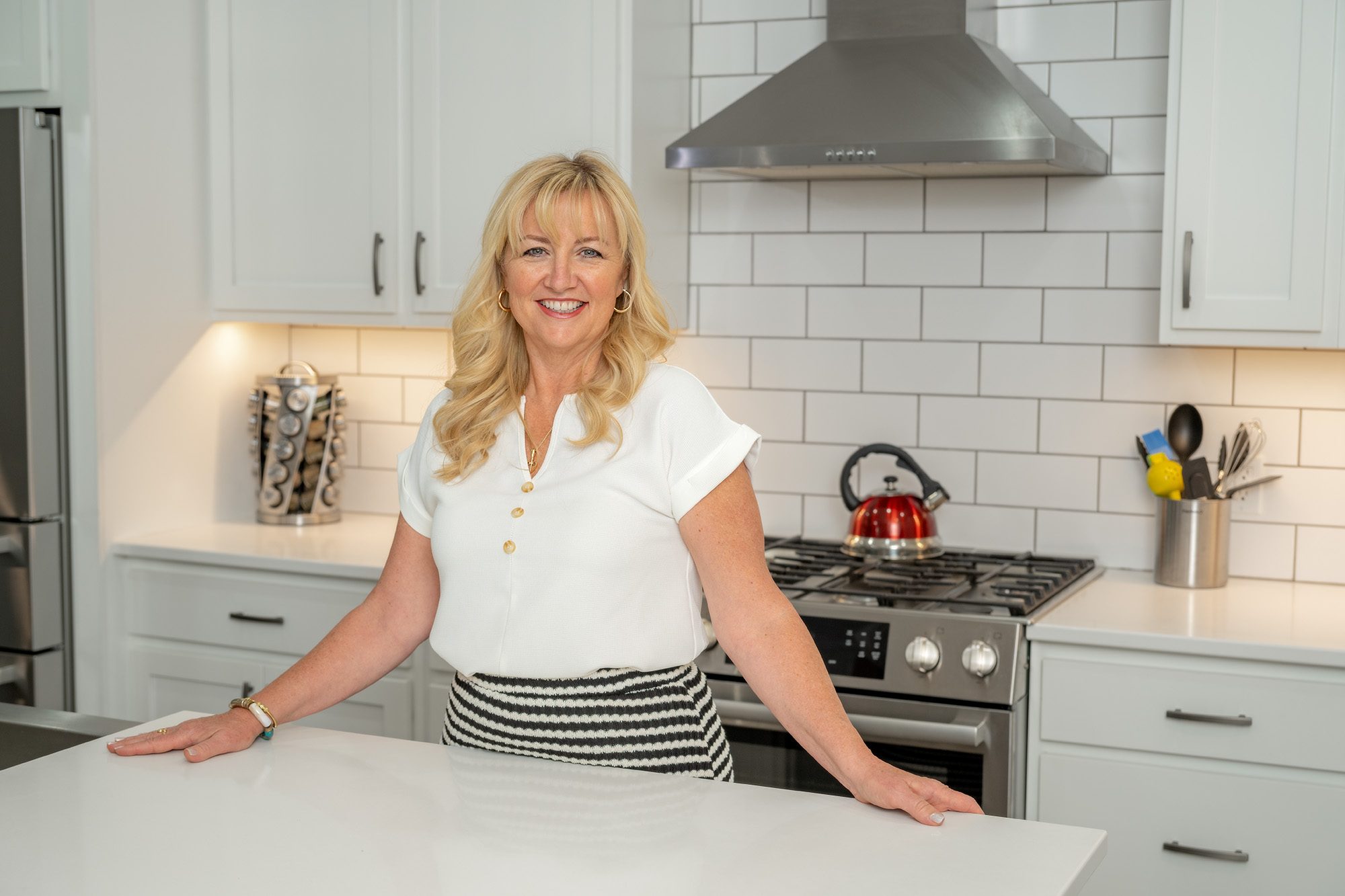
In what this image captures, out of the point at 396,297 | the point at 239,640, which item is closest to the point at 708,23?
the point at 396,297

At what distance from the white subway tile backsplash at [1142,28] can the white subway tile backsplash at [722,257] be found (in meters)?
0.90

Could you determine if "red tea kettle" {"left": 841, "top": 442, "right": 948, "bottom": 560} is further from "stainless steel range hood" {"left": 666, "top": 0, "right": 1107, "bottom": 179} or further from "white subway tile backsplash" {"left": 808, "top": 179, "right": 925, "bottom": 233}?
"stainless steel range hood" {"left": 666, "top": 0, "right": 1107, "bottom": 179}

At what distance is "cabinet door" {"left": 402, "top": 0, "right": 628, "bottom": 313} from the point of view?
2.89 m

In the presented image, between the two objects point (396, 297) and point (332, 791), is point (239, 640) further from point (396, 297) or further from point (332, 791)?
point (332, 791)

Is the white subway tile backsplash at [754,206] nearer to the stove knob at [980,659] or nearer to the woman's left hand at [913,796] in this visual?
the stove knob at [980,659]

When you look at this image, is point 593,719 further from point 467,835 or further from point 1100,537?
point 1100,537

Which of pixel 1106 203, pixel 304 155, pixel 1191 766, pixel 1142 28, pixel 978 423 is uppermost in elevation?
pixel 1142 28

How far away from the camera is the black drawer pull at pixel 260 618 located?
3.04 meters

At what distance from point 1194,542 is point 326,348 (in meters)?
2.18

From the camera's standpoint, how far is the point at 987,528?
3078 mm

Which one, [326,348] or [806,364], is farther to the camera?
[326,348]

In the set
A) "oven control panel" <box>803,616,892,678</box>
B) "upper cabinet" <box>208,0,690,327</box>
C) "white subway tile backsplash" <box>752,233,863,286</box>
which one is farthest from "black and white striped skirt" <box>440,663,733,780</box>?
"white subway tile backsplash" <box>752,233,863,286</box>

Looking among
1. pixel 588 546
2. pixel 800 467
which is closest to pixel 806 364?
pixel 800 467

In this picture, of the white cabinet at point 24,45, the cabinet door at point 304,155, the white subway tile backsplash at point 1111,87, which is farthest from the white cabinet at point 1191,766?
the white cabinet at point 24,45
